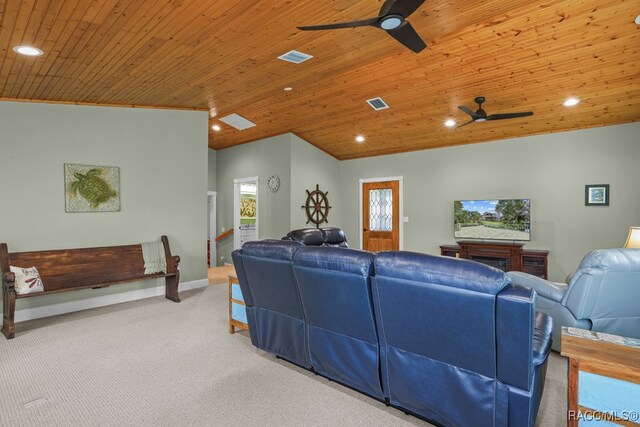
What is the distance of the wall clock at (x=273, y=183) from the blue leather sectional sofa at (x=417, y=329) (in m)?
4.69

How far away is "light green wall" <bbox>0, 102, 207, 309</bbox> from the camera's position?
4.22 m

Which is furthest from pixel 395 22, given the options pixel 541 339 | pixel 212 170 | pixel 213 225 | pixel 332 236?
pixel 213 225

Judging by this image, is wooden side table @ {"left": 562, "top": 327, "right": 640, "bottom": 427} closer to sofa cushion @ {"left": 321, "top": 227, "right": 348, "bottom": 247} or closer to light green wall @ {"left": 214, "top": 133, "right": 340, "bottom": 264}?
sofa cushion @ {"left": 321, "top": 227, "right": 348, "bottom": 247}

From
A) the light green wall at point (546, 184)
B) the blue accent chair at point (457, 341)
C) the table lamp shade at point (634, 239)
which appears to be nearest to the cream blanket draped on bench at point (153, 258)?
the blue accent chair at point (457, 341)

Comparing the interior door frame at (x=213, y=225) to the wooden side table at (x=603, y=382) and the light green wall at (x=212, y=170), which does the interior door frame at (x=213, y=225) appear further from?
the wooden side table at (x=603, y=382)

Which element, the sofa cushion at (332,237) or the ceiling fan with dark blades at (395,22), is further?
the sofa cushion at (332,237)

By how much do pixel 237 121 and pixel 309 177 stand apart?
1928 millimetres

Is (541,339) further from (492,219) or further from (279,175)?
(279,175)

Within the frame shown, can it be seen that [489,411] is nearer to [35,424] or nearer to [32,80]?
[35,424]

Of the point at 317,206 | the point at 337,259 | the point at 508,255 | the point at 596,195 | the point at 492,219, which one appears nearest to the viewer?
the point at 337,259

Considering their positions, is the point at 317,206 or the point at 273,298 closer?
the point at 273,298

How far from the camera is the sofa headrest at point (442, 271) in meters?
1.68

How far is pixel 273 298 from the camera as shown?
2.85 metres

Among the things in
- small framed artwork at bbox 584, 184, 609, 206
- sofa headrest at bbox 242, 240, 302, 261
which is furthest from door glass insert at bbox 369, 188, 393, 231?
sofa headrest at bbox 242, 240, 302, 261
